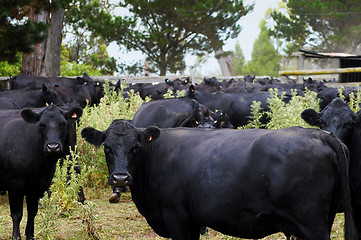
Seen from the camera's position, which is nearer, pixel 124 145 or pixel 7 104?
pixel 124 145

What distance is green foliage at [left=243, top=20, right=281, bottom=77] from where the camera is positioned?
6700cm

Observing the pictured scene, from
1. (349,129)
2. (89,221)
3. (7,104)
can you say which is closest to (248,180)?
(349,129)

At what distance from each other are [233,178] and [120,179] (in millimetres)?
1054

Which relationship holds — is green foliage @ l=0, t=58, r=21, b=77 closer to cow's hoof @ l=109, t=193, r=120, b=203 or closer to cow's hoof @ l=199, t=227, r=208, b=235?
cow's hoof @ l=109, t=193, r=120, b=203

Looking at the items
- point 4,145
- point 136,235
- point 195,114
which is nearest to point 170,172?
point 136,235

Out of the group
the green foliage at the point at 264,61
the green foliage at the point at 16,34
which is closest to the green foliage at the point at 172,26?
the green foliage at the point at 16,34

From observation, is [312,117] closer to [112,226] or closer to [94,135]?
[94,135]

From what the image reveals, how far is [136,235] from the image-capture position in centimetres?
658

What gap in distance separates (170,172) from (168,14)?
27897mm

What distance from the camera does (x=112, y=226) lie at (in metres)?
7.05

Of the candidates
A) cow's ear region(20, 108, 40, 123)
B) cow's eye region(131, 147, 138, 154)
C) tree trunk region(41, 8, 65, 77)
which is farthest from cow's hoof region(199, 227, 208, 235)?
tree trunk region(41, 8, 65, 77)

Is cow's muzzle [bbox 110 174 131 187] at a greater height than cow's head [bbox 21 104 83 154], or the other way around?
cow's head [bbox 21 104 83 154]

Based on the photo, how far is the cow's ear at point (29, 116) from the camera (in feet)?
20.7

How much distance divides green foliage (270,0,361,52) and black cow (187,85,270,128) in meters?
31.3
